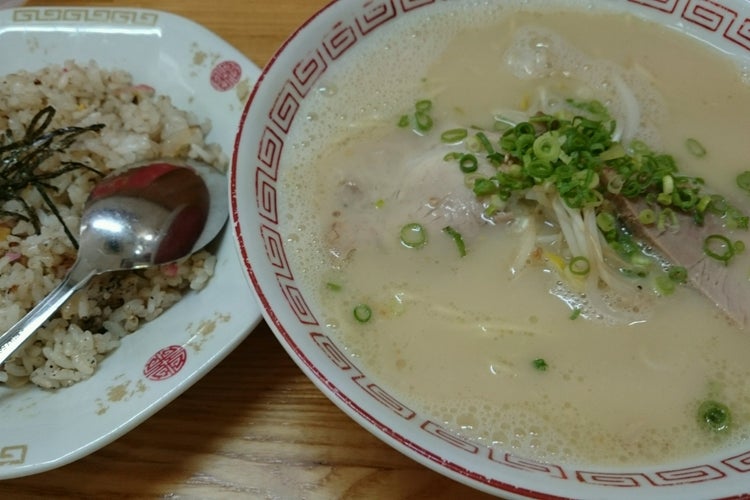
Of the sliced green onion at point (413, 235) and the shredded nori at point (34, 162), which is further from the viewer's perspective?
the shredded nori at point (34, 162)

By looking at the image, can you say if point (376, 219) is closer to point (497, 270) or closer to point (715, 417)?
point (497, 270)

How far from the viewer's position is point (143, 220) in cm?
161

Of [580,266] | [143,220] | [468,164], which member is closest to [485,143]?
[468,164]

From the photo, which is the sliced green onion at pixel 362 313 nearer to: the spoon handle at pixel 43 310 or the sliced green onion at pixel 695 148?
the spoon handle at pixel 43 310

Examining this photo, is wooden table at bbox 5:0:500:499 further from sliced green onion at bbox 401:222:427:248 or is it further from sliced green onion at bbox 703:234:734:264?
sliced green onion at bbox 703:234:734:264

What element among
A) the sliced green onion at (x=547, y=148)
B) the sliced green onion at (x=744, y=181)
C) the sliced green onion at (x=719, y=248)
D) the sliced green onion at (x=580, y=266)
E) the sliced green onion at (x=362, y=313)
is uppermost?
the sliced green onion at (x=744, y=181)

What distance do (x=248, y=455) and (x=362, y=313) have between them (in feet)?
1.37

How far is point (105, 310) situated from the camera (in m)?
1.62

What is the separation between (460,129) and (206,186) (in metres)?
0.69

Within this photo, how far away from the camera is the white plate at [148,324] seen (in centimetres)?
135

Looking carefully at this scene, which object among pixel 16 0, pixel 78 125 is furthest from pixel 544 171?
pixel 16 0

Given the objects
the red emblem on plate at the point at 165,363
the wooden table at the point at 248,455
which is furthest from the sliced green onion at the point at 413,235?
the red emblem on plate at the point at 165,363

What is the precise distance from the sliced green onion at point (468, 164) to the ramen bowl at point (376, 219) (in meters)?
0.17

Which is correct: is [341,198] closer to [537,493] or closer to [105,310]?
[105,310]
